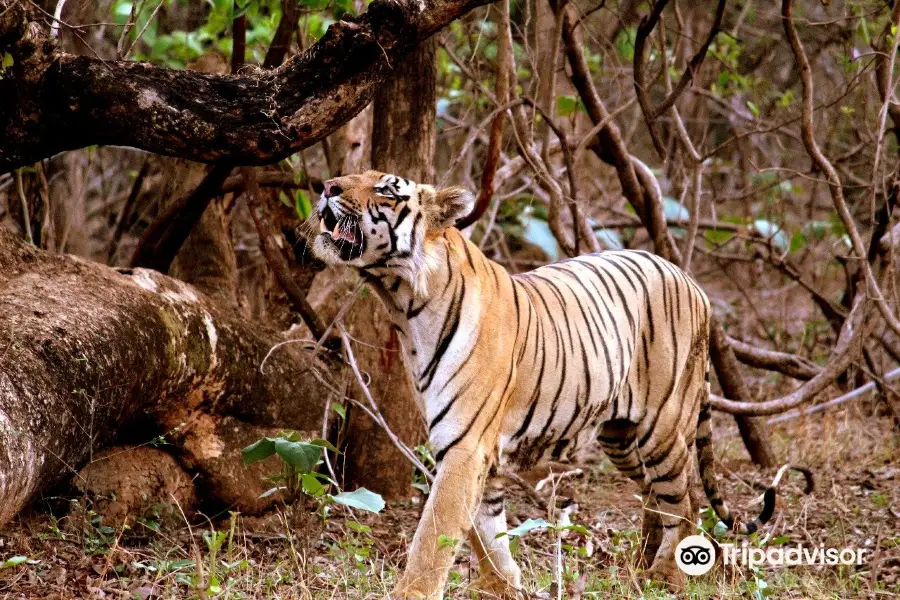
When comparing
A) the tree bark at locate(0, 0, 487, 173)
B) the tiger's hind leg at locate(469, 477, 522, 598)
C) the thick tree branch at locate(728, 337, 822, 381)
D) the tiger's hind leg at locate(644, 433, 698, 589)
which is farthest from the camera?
the thick tree branch at locate(728, 337, 822, 381)

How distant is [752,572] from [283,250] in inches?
137

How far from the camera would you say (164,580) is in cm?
387

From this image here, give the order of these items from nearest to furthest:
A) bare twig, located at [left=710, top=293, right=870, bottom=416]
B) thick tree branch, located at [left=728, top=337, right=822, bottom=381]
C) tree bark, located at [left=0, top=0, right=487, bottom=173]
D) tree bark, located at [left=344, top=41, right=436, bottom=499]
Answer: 1. tree bark, located at [left=0, top=0, right=487, bottom=173]
2. tree bark, located at [left=344, top=41, right=436, bottom=499]
3. bare twig, located at [left=710, top=293, right=870, bottom=416]
4. thick tree branch, located at [left=728, top=337, right=822, bottom=381]

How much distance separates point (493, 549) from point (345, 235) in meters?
1.37

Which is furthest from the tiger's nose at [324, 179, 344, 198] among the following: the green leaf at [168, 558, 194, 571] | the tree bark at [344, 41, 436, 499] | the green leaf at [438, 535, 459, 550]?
the tree bark at [344, 41, 436, 499]

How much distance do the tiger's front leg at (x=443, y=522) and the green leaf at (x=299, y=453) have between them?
470mm

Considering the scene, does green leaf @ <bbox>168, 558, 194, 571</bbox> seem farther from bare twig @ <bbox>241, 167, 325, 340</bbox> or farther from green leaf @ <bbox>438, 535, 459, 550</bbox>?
bare twig @ <bbox>241, 167, 325, 340</bbox>

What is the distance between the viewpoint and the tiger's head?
3791 millimetres

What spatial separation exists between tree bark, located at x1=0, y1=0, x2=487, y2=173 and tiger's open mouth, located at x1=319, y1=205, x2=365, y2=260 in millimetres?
301

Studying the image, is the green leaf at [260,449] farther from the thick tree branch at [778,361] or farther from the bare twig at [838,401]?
the bare twig at [838,401]

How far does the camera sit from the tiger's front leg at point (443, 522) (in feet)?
11.7

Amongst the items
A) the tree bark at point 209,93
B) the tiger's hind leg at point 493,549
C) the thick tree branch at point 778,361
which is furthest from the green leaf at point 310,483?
the thick tree branch at point 778,361

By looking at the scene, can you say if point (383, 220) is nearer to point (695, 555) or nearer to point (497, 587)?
point (497, 587)

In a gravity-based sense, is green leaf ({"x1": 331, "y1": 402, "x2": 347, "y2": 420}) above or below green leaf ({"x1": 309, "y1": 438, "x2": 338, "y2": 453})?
below
